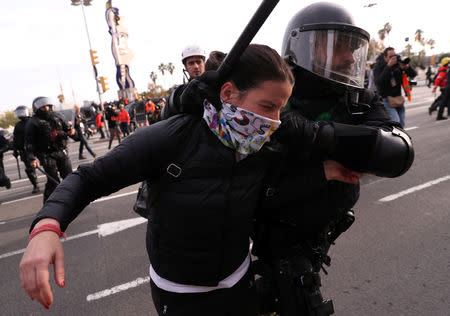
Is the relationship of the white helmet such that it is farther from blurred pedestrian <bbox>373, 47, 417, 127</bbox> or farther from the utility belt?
blurred pedestrian <bbox>373, 47, 417, 127</bbox>

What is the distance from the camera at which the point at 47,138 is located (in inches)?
192

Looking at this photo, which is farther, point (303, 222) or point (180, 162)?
point (303, 222)

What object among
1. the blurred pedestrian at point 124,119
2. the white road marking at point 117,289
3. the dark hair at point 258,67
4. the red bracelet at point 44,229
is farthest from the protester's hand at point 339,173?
the blurred pedestrian at point 124,119

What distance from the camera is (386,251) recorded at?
113 inches

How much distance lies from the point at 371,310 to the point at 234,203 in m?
1.72

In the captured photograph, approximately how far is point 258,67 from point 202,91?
0.65 feet

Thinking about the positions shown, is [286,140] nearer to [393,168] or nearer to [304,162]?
[304,162]

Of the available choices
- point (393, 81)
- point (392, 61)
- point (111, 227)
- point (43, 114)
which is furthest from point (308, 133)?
point (393, 81)

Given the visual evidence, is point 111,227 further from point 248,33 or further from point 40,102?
point 248,33

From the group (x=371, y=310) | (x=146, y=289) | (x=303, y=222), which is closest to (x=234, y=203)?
(x=303, y=222)

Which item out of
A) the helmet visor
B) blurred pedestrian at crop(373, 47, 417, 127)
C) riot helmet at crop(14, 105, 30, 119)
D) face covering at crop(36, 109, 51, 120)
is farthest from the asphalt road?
riot helmet at crop(14, 105, 30, 119)

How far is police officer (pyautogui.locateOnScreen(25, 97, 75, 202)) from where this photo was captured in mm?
4879

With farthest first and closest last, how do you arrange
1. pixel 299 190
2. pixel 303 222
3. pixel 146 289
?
pixel 146 289 < pixel 303 222 < pixel 299 190

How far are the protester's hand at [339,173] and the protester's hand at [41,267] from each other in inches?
35.2
